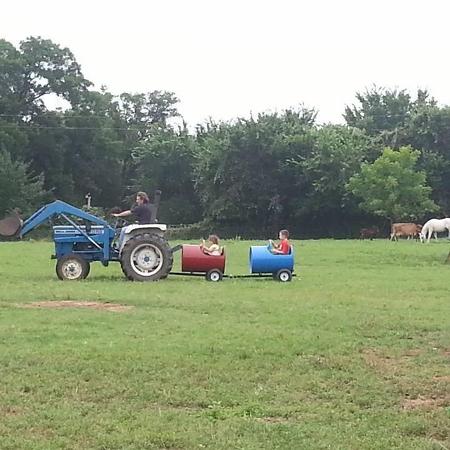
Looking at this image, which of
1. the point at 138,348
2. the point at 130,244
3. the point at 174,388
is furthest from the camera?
the point at 130,244

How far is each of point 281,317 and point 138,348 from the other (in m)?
3.13

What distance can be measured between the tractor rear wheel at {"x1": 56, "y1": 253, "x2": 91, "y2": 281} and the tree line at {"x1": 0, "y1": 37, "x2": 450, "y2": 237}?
28.4 metres

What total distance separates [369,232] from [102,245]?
32.5m

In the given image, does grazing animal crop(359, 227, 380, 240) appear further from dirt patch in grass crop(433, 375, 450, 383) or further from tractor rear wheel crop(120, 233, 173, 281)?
dirt patch in grass crop(433, 375, 450, 383)

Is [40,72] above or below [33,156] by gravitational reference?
above

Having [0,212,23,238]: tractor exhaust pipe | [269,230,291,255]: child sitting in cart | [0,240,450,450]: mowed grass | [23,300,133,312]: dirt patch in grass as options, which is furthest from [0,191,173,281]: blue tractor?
[23,300,133,312]: dirt patch in grass

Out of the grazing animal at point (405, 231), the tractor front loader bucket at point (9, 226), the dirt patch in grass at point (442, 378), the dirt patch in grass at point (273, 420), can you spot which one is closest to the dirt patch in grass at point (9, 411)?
the dirt patch in grass at point (273, 420)

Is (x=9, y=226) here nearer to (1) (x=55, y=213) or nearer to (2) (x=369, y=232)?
(1) (x=55, y=213)

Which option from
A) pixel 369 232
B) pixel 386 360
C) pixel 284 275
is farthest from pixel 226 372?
pixel 369 232

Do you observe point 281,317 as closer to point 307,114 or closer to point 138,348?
point 138,348

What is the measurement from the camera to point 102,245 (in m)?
17.8


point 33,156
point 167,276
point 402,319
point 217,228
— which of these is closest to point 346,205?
point 217,228

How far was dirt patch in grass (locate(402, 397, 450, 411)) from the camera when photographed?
274 inches

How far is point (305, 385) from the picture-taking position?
300 inches
